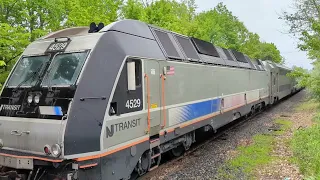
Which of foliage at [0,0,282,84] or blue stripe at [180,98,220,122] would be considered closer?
blue stripe at [180,98,220,122]

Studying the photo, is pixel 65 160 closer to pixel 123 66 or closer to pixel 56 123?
pixel 56 123

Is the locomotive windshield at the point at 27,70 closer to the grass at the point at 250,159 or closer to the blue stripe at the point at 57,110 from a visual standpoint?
the blue stripe at the point at 57,110

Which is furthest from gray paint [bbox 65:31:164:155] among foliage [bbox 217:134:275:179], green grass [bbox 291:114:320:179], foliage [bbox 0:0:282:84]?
foliage [bbox 0:0:282:84]

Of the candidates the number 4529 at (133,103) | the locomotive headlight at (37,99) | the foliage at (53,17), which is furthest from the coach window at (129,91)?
the foliage at (53,17)

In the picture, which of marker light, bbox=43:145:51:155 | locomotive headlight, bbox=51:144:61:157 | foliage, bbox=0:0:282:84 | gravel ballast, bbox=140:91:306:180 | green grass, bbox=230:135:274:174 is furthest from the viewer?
foliage, bbox=0:0:282:84

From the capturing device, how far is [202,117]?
30.5ft

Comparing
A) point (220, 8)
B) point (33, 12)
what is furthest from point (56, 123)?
point (220, 8)

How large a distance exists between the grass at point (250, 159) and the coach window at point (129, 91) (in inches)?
115

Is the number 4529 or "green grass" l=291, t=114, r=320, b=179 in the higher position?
the number 4529

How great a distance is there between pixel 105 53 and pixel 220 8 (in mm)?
44393

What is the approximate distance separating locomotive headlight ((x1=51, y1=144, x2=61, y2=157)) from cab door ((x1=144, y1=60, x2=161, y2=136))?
213 cm

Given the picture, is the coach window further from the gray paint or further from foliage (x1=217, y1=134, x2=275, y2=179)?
foliage (x1=217, y1=134, x2=275, y2=179)

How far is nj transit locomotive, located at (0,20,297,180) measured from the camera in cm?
485

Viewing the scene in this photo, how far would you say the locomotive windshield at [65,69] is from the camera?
5184 mm
